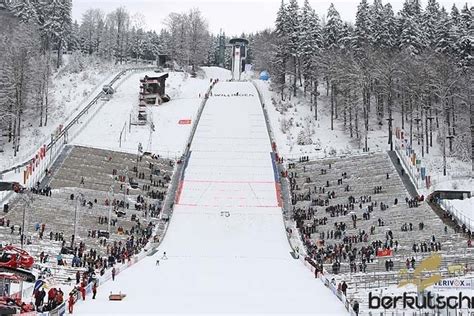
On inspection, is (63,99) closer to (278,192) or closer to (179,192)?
(179,192)

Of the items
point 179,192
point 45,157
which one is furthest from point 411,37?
point 45,157

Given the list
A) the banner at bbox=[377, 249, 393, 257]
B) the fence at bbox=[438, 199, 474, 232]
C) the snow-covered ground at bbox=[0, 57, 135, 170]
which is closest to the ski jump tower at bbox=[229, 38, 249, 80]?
the snow-covered ground at bbox=[0, 57, 135, 170]

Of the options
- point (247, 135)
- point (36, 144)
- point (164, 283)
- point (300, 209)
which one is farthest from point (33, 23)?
point (164, 283)

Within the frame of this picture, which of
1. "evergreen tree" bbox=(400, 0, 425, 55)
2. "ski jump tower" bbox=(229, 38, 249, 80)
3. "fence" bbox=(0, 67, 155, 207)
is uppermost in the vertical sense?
"ski jump tower" bbox=(229, 38, 249, 80)

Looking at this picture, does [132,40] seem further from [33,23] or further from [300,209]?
[300,209]

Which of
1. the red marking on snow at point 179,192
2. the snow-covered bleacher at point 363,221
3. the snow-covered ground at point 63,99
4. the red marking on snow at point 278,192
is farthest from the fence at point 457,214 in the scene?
the snow-covered ground at point 63,99

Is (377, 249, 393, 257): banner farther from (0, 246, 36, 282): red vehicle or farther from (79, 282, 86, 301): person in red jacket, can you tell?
(0, 246, 36, 282): red vehicle
